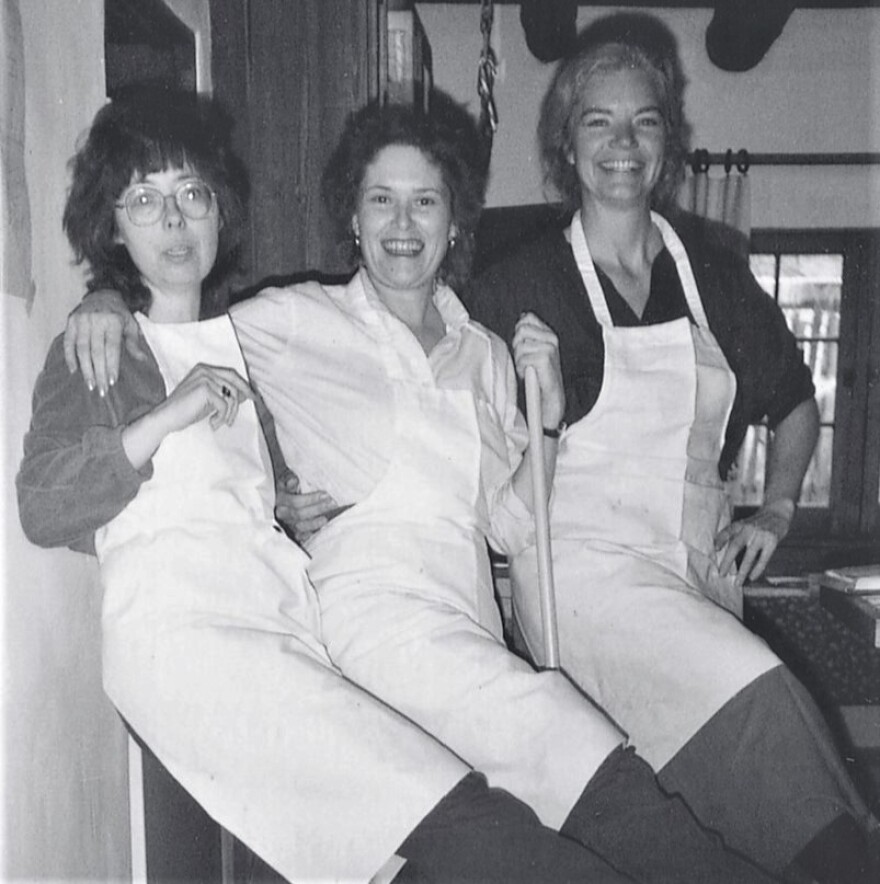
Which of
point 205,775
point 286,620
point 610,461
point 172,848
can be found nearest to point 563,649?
point 610,461

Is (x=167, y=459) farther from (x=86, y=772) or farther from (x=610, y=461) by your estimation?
(x=610, y=461)

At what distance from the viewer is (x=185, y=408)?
1.15 metres

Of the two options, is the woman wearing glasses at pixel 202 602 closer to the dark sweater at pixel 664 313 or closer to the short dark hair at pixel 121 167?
the short dark hair at pixel 121 167

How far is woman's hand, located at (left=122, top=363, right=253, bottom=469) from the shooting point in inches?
44.5

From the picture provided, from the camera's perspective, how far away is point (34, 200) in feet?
3.66

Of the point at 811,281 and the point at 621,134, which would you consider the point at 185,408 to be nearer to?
the point at 621,134

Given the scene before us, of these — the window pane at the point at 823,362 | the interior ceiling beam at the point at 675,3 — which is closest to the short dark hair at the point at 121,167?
the interior ceiling beam at the point at 675,3

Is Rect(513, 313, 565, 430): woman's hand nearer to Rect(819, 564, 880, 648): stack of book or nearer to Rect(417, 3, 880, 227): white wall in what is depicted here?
Rect(819, 564, 880, 648): stack of book

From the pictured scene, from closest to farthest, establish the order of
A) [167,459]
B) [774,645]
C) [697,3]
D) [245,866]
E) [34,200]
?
[34,200] < [167,459] < [245,866] < [774,645] < [697,3]

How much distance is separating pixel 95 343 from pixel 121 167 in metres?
0.22

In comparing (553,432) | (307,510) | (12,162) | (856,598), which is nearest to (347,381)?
(307,510)

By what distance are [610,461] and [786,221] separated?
3.19m

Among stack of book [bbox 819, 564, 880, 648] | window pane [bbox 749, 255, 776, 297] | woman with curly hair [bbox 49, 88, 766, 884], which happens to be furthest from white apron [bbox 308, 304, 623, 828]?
window pane [bbox 749, 255, 776, 297]

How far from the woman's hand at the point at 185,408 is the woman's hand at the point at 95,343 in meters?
0.06
